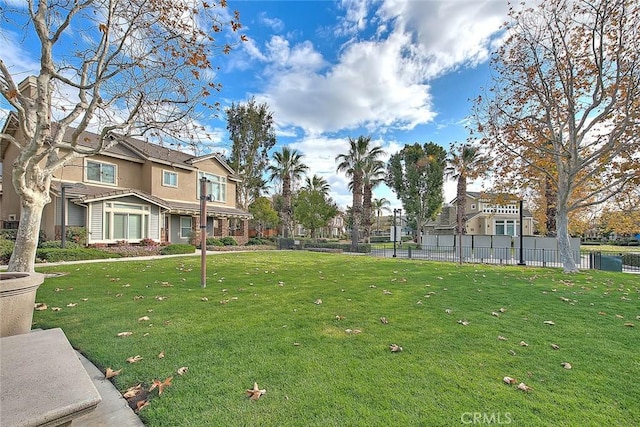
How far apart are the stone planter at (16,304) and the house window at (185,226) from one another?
20.8 m

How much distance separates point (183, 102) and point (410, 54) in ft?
36.9

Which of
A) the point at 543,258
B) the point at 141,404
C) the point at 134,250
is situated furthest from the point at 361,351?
the point at 134,250

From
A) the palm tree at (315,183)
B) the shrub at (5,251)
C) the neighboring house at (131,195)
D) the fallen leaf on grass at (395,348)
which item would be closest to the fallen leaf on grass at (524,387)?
the fallen leaf on grass at (395,348)

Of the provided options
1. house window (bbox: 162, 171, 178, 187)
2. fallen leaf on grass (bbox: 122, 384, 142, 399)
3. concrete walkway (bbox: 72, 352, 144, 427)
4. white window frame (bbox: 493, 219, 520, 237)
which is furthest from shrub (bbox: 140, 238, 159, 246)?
white window frame (bbox: 493, 219, 520, 237)

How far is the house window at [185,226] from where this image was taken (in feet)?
77.7

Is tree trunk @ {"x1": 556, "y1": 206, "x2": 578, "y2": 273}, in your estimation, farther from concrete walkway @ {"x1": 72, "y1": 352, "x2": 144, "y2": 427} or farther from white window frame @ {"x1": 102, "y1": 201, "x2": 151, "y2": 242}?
white window frame @ {"x1": 102, "y1": 201, "x2": 151, "y2": 242}

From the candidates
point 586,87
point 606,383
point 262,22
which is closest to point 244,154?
point 262,22

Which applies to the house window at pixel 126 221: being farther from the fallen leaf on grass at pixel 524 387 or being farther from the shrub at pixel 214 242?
the fallen leaf on grass at pixel 524 387

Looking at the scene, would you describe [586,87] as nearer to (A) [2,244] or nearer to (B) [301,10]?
(B) [301,10]

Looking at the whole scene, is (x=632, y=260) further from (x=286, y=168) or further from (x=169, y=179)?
(x=169, y=179)

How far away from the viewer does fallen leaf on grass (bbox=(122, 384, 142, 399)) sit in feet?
9.32

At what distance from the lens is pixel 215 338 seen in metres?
4.17

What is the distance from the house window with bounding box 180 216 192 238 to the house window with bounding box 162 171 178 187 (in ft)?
9.19

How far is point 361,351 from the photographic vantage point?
381 centimetres
